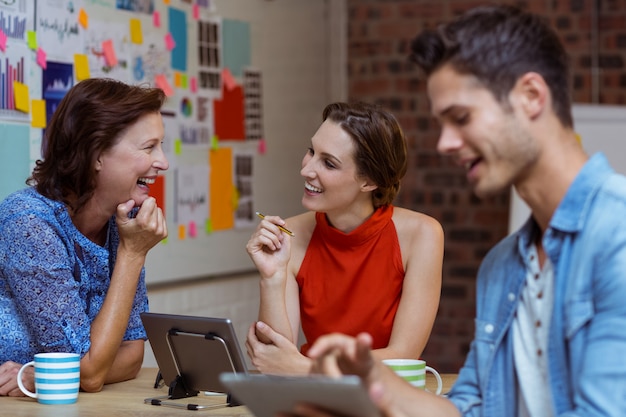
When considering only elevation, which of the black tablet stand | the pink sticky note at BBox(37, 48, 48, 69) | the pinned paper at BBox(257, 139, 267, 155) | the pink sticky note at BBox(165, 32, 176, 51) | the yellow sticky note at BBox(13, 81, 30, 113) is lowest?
the black tablet stand

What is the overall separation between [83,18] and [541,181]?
2.09m

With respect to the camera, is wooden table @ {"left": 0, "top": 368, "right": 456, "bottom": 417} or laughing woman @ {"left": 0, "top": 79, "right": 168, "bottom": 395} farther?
laughing woman @ {"left": 0, "top": 79, "right": 168, "bottom": 395}

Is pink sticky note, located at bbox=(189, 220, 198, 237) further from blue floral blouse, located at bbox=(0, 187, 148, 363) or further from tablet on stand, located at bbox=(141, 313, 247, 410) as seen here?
tablet on stand, located at bbox=(141, 313, 247, 410)

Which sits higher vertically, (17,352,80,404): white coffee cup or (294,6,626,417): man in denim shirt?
(294,6,626,417): man in denim shirt

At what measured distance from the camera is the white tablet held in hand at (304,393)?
130 cm

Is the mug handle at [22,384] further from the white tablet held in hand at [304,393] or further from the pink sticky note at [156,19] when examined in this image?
the pink sticky note at [156,19]

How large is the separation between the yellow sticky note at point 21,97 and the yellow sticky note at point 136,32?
603 mm

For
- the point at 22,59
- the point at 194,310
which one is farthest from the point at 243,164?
the point at 22,59

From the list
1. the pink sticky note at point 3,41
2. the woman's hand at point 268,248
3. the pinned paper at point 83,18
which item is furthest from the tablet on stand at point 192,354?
the pinned paper at point 83,18

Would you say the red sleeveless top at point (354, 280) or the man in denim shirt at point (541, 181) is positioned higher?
the man in denim shirt at point (541, 181)

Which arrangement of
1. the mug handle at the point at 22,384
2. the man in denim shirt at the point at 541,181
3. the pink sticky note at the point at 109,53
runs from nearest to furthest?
the man in denim shirt at the point at 541,181 < the mug handle at the point at 22,384 < the pink sticky note at the point at 109,53

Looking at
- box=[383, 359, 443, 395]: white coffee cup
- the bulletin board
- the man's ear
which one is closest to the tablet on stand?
box=[383, 359, 443, 395]: white coffee cup

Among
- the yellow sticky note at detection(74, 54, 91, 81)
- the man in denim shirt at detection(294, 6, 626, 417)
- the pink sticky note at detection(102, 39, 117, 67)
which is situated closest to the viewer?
the man in denim shirt at detection(294, 6, 626, 417)

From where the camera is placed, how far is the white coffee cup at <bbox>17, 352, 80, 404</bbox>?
2.07 m
